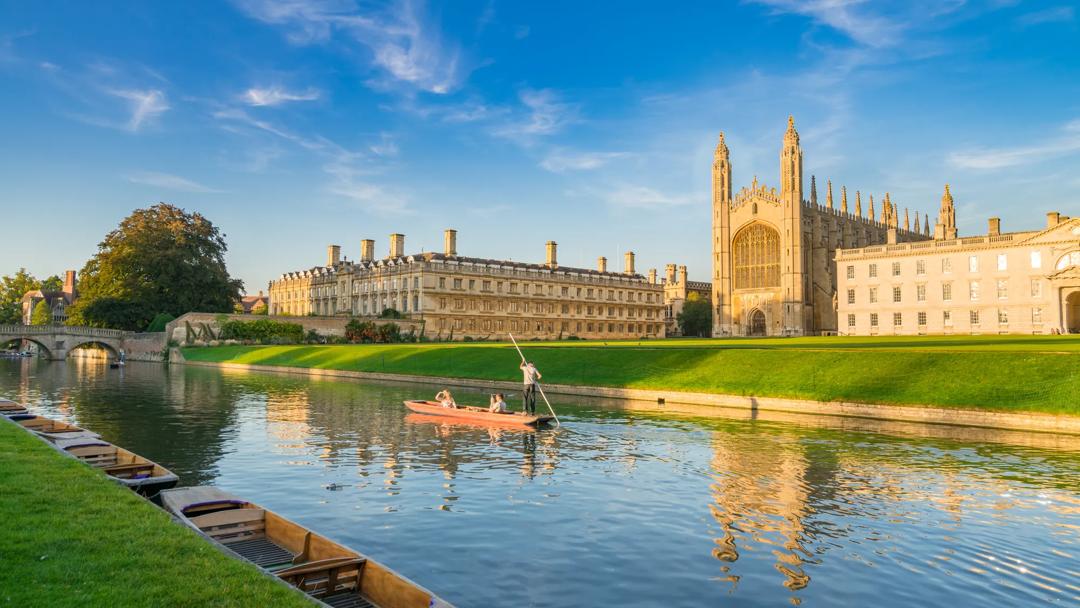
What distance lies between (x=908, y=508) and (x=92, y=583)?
494 inches

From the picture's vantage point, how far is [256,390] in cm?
3794

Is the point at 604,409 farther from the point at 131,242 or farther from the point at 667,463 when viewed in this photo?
the point at 131,242

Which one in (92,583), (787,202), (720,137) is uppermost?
(720,137)

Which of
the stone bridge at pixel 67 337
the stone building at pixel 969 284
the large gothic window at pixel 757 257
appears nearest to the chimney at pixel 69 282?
the stone bridge at pixel 67 337

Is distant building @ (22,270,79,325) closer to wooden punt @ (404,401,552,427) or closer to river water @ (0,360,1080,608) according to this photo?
river water @ (0,360,1080,608)

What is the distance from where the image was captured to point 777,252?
93875mm

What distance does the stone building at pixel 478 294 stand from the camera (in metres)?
94.8

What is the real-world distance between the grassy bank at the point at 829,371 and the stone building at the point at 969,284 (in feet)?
124

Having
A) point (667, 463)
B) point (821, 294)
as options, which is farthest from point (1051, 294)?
point (667, 463)

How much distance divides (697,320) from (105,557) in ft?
390

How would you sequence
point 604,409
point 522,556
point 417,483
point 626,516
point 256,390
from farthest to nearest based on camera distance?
point 256,390 → point 604,409 → point 417,483 → point 626,516 → point 522,556

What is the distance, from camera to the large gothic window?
→ 9406 centimetres

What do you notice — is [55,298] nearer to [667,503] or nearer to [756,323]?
[756,323]

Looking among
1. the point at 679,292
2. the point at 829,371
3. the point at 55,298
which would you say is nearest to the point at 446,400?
the point at 829,371
